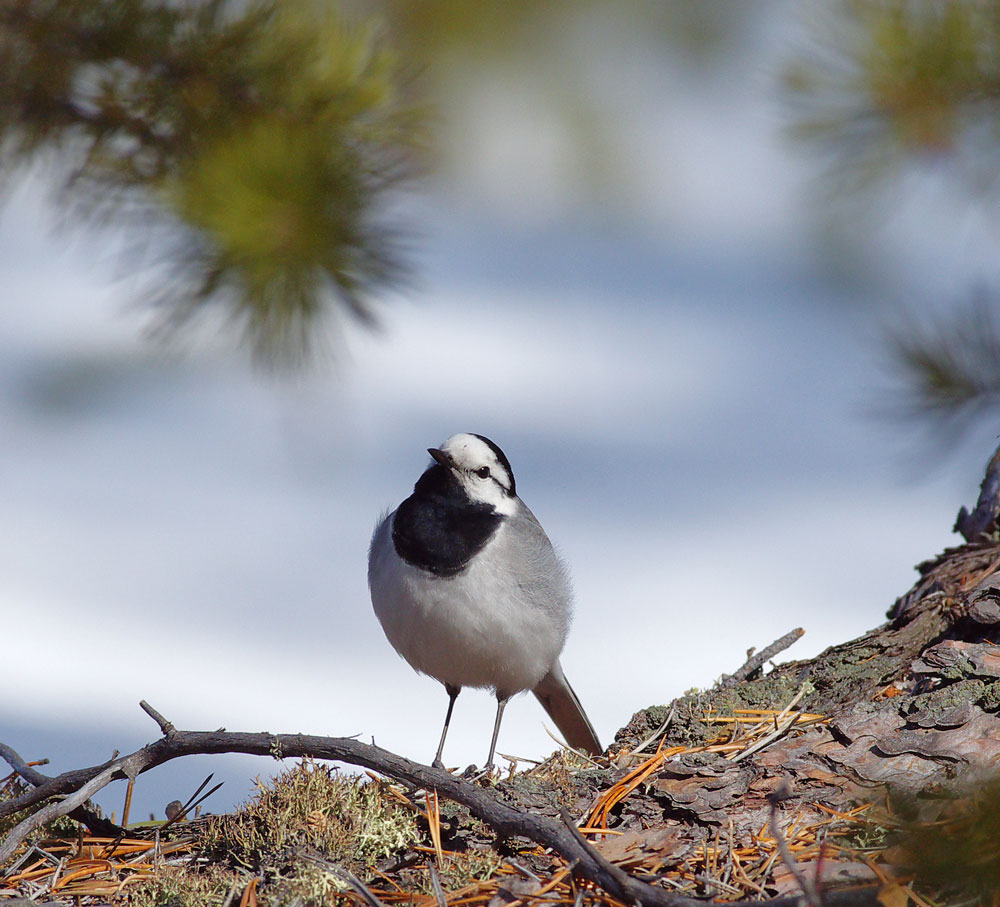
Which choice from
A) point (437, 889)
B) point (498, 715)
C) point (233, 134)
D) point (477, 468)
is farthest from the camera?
point (498, 715)

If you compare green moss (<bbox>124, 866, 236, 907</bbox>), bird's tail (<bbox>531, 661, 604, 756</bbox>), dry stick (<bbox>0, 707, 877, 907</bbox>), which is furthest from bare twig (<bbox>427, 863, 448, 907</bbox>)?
bird's tail (<bbox>531, 661, 604, 756</bbox>)

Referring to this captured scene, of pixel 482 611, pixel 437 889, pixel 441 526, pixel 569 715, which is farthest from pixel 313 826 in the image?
pixel 569 715

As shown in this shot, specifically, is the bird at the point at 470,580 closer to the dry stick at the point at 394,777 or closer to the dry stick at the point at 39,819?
the dry stick at the point at 394,777

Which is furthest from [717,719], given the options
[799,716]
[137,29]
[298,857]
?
[137,29]

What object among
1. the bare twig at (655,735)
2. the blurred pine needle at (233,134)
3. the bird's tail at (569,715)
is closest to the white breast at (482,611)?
the bird's tail at (569,715)

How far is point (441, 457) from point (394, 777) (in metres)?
1.80

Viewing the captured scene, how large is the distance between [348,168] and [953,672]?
220 cm

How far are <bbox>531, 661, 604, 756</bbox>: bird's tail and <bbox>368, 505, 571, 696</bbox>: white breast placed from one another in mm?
350

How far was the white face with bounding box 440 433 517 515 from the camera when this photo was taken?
4023mm

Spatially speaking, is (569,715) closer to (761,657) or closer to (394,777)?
→ (761,657)

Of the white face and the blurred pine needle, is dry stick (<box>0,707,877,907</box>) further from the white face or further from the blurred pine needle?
the white face

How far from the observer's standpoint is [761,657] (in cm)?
336

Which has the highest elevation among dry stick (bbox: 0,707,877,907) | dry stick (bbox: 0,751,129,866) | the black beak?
the black beak

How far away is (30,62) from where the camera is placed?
1.44 meters
